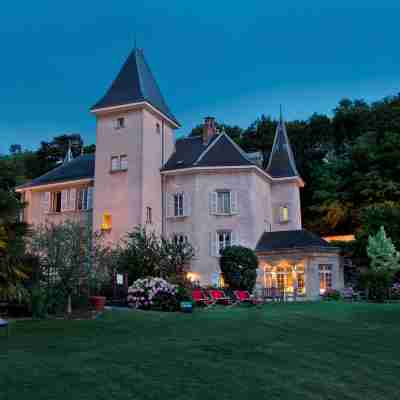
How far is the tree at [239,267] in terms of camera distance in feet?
102

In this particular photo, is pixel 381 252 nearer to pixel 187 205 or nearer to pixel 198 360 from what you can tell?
pixel 187 205

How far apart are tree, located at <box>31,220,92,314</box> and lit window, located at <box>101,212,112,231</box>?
46.6ft

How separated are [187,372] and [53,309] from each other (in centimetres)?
1050

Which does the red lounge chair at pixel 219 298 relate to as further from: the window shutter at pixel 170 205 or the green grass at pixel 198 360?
the window shutter at pixel 170 205

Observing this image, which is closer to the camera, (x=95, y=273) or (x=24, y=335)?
(x=24, y=335)

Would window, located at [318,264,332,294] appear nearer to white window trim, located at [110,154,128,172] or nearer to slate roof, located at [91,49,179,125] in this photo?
white window trim, located at [110,154,128,172]

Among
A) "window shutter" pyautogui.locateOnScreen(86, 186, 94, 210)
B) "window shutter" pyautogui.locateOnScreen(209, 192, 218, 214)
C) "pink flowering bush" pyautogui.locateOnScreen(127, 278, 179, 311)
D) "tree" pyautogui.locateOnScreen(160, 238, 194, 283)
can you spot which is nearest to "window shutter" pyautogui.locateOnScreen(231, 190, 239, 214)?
"window shutter" pyautogui.locateOnScreen(209, 192, 218, 214)

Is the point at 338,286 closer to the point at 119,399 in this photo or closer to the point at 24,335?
the point at 24,335

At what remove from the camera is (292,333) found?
14.5 metres

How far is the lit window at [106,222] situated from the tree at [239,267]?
719 cm

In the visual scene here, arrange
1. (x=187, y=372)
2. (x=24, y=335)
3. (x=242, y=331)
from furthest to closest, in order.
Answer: (x=242, y=331) → (x=24, y=335) → (x=187, y=372)

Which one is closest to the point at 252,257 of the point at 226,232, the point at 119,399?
the point at 226,232

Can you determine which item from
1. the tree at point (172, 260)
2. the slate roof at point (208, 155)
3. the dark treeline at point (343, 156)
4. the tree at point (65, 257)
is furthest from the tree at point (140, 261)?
the dark treeline at point (343, 156)

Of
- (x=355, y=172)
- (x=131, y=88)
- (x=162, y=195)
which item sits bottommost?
(x=162, y=195)
